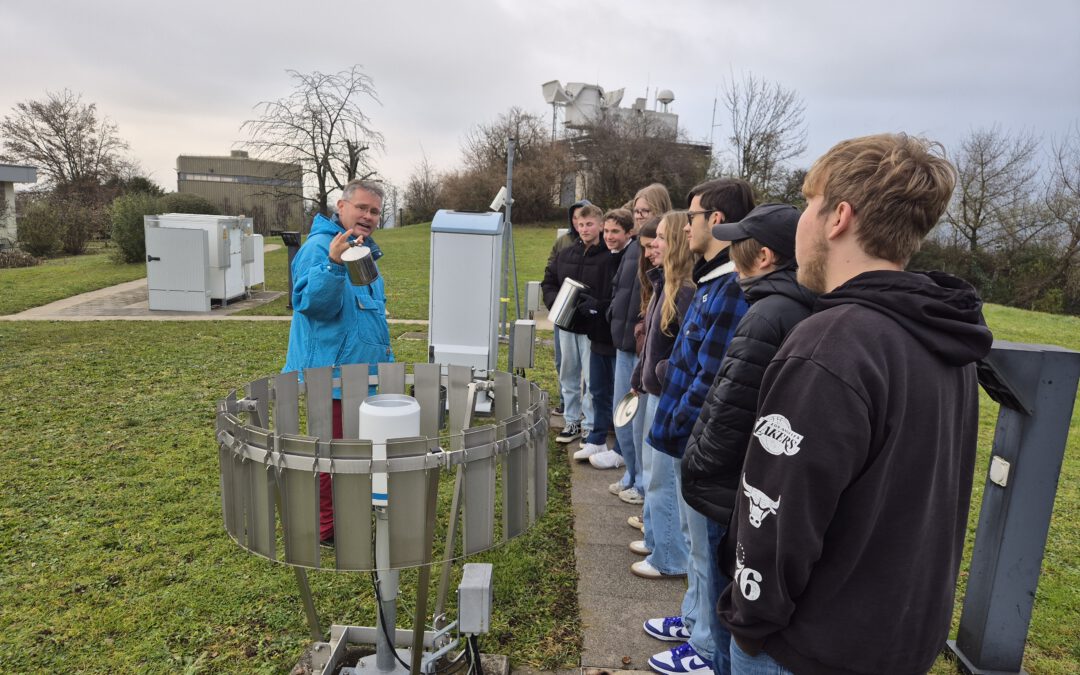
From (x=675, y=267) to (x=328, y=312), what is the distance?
1.75m

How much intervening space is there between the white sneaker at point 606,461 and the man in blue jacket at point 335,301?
236 centimetres

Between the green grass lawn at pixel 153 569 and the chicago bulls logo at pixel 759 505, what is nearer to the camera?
the chicago bulls logo at pixel 759 505

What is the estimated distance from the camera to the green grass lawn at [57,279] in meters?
13.8

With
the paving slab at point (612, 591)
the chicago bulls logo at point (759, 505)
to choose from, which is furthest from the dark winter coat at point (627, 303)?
the chicago bulls logo at point (759, 505)

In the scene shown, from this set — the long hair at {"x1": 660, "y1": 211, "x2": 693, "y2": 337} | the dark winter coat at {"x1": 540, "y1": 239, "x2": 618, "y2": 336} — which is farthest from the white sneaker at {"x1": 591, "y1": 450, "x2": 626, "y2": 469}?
→ the long hair at {"x1": 660, "y1": 211, "x2": 693, "y2": 337}

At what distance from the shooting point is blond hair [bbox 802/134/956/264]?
136cm

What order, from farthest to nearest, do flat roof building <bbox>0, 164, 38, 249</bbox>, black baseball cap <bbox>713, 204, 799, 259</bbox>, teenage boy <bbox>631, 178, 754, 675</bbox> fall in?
flat roof building <bbox>0, 164, 38, 249</bbox>, teenage boy <bbox>631, 178, 754, 675</bbox>, black baseball cap <bbox>713, 204, 799, 259</bbox>

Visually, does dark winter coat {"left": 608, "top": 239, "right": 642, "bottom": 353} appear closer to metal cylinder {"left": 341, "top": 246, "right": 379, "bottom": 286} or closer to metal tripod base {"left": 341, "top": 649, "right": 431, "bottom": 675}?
metal cylinder {"left": 341, "top": 246, "right": 379, "bottom": 286}

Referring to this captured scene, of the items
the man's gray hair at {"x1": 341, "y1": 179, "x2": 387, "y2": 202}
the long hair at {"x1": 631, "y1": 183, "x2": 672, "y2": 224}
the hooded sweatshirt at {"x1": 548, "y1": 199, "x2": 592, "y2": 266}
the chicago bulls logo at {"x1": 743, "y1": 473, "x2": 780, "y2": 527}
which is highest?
the long hair at {"x1": 631, "y1": 183, "x2": 672, "y2": 224}

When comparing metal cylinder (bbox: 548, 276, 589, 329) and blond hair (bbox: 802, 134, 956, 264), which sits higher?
blond hair (bbox: 802, 134, 956, 264)

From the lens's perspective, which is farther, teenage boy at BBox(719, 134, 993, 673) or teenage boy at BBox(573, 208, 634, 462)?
teenage boy at BBox(573, 208, 634, 462)

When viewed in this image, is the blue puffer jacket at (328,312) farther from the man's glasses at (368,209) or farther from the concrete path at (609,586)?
the concrete path at (609,586)

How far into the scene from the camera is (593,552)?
3965 millimetres

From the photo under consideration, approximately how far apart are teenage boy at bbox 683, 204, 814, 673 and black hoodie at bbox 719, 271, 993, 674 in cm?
50
